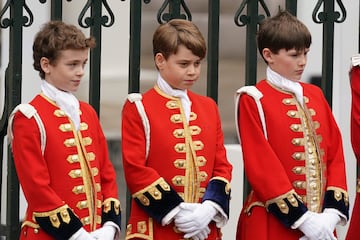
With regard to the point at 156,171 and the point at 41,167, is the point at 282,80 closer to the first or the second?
the point at 156,171

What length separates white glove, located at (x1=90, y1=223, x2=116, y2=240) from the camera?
594 centimetres

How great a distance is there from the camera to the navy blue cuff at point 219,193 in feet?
20.4

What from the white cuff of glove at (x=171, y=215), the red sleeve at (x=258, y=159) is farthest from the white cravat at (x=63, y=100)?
the red sleeve at (x=258, y=159)

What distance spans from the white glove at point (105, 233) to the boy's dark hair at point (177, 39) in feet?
2.68

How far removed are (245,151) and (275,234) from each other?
0.40 m

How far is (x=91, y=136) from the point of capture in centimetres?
605

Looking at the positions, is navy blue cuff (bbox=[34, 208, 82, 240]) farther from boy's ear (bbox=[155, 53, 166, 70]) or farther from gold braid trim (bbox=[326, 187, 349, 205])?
gold braid trim (bbox=[326, 187, 349, 205])

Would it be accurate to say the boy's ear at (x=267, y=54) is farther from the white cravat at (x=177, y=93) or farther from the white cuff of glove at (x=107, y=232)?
the white cuff of glove at (x=107, y=232)

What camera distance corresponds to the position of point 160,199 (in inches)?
241

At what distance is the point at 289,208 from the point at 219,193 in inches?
12.9

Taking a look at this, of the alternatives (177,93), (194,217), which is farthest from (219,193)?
(177,93)

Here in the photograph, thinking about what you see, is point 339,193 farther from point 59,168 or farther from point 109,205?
point 59,168

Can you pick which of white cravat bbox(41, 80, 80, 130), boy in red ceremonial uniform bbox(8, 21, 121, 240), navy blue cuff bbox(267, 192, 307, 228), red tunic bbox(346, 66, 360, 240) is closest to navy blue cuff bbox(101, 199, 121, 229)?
boy in red ceremonial uniform bbox(8, 21, 121, 240)

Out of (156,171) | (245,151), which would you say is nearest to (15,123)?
Result: (156,171)
